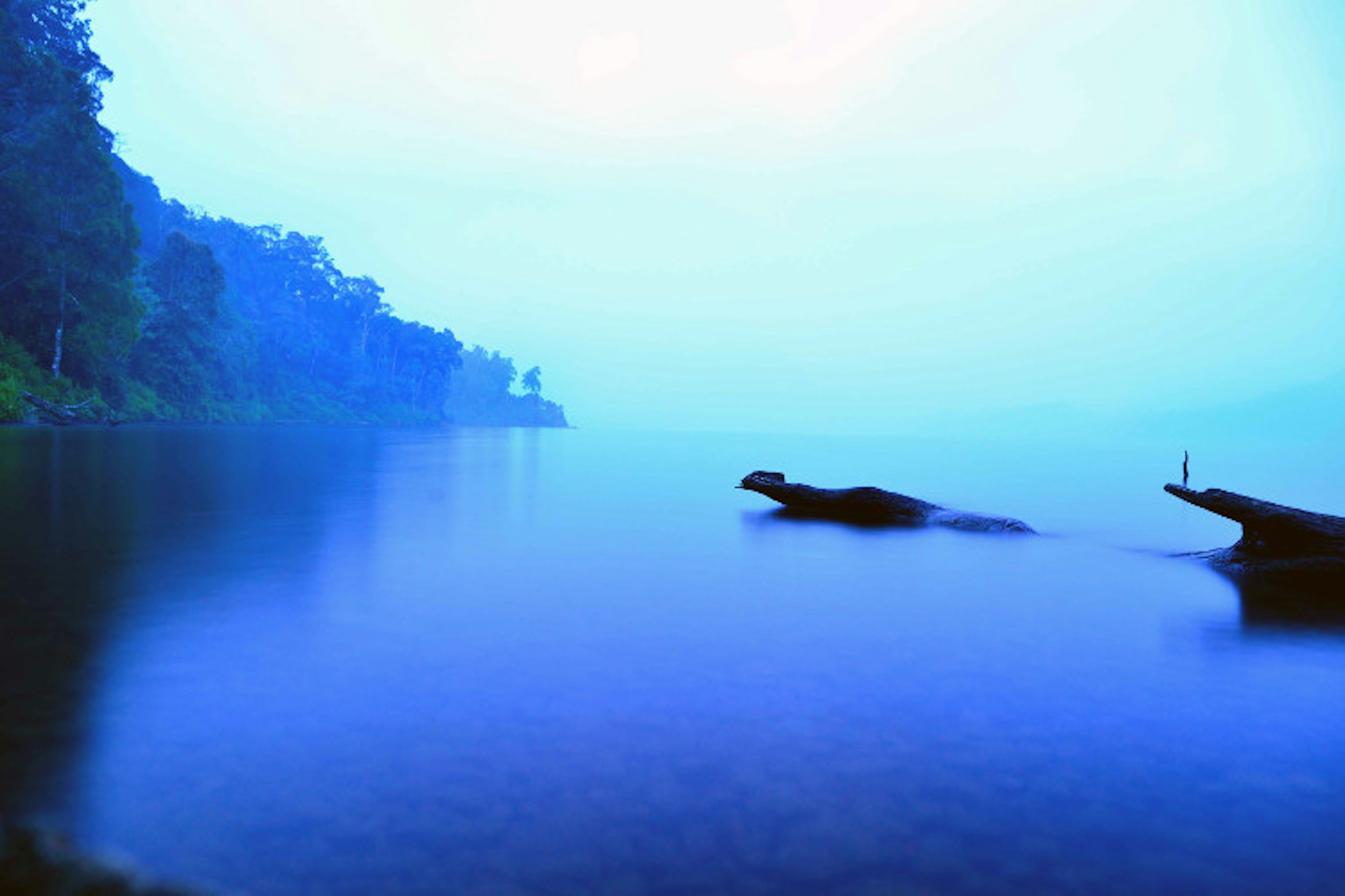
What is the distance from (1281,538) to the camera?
1280 cm

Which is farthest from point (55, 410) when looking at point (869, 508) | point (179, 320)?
point (869, 508)

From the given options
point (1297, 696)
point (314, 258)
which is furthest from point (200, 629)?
point (314, 258)

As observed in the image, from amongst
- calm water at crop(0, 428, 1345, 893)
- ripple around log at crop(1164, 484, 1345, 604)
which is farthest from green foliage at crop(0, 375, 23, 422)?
ripple around log at crop(1164, 484, 1345, 604)

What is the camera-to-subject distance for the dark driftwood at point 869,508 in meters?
18.4

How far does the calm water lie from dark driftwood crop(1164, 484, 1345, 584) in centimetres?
107

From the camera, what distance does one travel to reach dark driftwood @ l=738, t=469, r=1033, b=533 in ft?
60.4

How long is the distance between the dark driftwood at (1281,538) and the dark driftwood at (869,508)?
4982 mm

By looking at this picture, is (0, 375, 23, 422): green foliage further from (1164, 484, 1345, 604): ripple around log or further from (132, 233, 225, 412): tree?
(1164, 484, 1345, 604): ripple around log

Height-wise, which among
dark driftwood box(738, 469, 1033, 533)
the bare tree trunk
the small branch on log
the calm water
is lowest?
the calm water

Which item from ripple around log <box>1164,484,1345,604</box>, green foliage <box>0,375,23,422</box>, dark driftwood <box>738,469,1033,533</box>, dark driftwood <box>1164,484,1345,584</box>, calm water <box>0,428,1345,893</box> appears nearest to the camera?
calm water <box>0,428,1345,893</box>

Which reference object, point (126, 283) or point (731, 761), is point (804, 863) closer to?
point (731, 761)

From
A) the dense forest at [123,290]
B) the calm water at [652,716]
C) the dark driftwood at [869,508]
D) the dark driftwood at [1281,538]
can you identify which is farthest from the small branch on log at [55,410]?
the dark driftwood at [1281,538]

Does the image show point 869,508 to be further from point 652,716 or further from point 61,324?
point 61,324

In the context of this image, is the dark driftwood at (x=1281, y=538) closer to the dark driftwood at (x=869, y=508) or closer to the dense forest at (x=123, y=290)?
the dark driftwood at (x=869, y=508)
